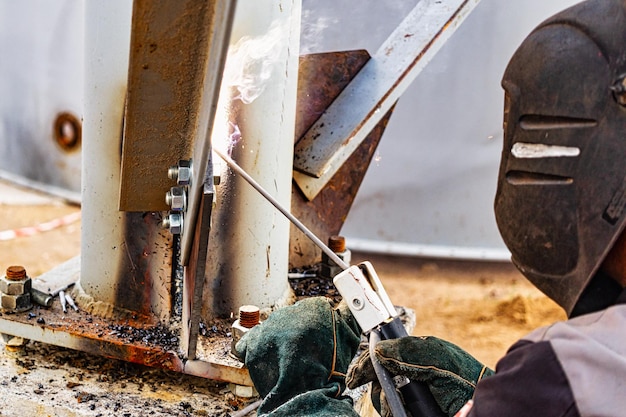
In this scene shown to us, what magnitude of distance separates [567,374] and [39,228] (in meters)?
5.00

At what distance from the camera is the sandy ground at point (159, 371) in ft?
6.23

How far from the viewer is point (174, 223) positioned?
5.79 feet

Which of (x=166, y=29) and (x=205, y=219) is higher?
(x=166, y=29)

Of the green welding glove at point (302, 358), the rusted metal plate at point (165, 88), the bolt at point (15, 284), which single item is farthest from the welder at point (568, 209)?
the bolt at point (15, 284)

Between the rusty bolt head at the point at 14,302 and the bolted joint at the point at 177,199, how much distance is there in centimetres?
64

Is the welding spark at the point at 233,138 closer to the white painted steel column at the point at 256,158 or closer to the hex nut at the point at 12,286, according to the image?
the white painted steel column at the point at 256,158

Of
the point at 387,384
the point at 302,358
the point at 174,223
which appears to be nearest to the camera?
the point at 387,384

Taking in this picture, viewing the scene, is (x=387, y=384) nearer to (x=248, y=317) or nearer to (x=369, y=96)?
(x=248, y=317)

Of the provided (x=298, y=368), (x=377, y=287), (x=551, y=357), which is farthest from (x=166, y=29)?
(x=551, y=357)

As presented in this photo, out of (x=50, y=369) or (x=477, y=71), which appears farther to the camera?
(x=477, y=71)

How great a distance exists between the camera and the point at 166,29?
4.58 ft

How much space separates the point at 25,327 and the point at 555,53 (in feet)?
5.19

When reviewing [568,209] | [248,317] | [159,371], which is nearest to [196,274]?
[248,317]

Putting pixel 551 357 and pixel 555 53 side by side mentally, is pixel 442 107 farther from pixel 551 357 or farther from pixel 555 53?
pixel 551 357
